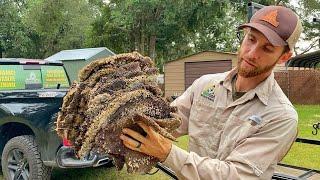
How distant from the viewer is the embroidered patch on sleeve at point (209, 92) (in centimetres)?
197

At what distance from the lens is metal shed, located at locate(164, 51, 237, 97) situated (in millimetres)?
18844

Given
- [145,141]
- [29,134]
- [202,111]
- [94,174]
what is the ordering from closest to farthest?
[145,141] < [202,111] < [29,134] < [94,174]

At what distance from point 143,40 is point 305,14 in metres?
11.0

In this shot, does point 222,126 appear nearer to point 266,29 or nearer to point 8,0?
point 266,29

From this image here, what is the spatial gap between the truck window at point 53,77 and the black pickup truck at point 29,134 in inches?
18.2

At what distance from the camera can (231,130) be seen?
5.90 feet

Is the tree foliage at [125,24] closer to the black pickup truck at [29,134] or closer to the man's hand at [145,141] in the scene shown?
the black pickup truck at [29,134]

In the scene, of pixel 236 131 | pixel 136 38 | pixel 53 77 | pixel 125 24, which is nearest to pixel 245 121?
pixel 236 131

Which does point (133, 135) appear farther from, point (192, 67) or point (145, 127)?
point (192, 67)

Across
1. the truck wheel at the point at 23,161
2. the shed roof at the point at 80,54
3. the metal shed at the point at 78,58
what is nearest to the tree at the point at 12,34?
the shed roof at the point at 80,54

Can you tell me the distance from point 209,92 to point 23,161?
3814 mm

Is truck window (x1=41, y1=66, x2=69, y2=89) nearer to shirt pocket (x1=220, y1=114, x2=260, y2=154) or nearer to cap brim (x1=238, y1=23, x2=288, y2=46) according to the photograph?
shirt pocket (x1=220, y1=114, x2=260, y2=154)

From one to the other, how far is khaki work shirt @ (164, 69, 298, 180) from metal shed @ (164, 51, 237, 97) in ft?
53.6

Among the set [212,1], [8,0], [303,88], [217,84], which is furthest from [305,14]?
[217,84]
